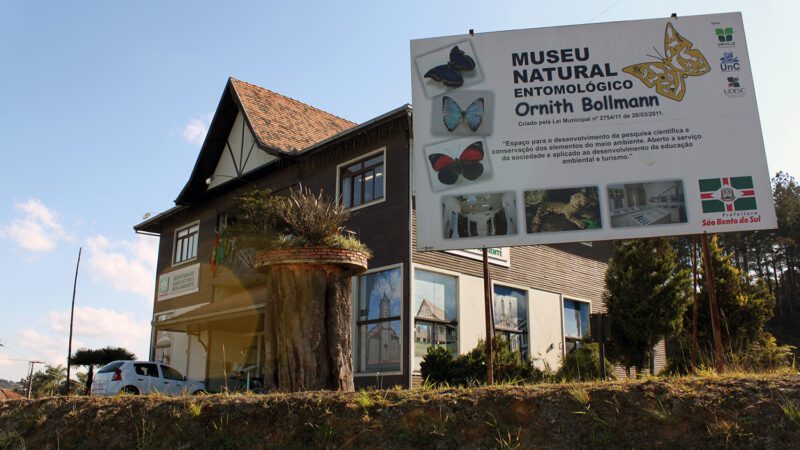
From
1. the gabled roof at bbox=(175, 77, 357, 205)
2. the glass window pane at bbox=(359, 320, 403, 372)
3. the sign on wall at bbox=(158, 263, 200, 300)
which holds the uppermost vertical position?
the gabled roof at bbox=(175, 77, 357, 205)

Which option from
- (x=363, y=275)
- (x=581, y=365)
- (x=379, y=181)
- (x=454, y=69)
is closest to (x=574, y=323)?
(x=581, y=365)

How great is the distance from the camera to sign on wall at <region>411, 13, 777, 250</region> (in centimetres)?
995

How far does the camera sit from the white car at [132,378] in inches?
712

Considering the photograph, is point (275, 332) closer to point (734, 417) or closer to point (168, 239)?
point (734, 417)

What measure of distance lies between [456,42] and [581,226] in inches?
138

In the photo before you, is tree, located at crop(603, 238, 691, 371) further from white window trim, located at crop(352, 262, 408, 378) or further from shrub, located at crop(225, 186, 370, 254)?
shrub, located at crop(225, 186, 370, 254)

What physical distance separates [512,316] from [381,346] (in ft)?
13.5

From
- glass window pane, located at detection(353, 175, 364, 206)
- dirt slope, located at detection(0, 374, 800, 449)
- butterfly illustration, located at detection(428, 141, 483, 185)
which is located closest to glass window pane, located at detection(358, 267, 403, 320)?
glass window pane, located at detection(353, 175, 364, 206)

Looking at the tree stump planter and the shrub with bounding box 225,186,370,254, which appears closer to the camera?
the tree stump planter

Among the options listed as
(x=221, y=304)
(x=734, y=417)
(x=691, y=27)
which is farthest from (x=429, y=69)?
(x=221, y=304)

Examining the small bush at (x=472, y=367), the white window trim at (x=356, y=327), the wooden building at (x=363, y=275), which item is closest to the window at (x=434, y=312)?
the wooden building at (x=363, y=275)

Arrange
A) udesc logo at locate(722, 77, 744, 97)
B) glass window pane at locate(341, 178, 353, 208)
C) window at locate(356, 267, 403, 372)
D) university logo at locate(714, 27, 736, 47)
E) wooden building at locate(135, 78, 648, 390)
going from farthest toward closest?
glass window pane at locate(341, 178, 353, 208) < wooden building at locate(135, 78, 648, 390) < window at locate(356, 267, 403, 372) < university logo at locate(714, 27, 736, 47) < udesc logo at locate(722, 77, 744, 97)

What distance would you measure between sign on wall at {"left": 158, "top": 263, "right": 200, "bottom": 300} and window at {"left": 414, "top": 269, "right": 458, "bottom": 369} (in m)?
11.6

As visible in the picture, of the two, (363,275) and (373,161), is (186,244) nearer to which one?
(373,161)
